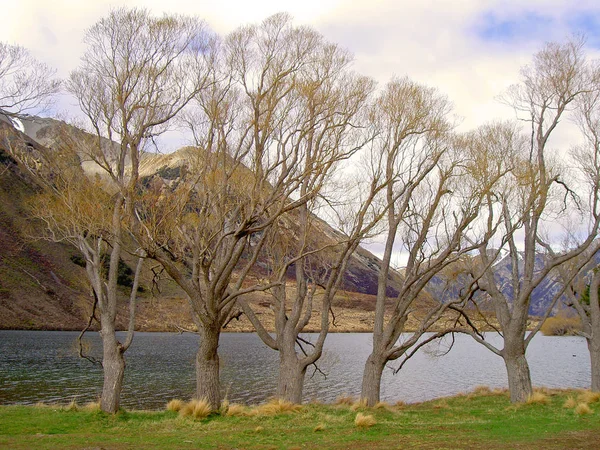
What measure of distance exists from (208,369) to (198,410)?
119 centimetres

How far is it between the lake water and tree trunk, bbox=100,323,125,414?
5.60m

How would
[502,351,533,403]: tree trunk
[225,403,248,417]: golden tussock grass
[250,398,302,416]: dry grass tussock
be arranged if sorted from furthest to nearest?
[502,351,533,403]: tree trunk < [250,398,302,416]: dry grass tussock < [225,403,248,417]: golden tussock grass

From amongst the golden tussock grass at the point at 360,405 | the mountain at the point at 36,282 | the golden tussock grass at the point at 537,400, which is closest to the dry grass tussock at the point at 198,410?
the golden tussock grass at the point at 360,405

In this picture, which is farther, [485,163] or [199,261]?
[485,163]

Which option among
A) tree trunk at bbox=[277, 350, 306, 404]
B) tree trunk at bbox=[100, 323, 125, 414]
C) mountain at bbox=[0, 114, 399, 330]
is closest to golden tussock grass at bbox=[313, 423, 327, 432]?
tree trunk at bbox=[277, 350, 306, 404]

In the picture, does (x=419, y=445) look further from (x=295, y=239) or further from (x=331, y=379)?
(x=331, y=379)

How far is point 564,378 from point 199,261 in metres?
36.8

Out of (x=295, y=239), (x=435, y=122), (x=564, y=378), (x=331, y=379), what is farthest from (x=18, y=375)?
(x=564, y=378)

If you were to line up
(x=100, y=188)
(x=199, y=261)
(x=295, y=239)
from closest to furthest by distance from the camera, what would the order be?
(x=199, y=261) → (x=100, y=188) → (x=295, y=239)

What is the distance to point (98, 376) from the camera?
119 ft

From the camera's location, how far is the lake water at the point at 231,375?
97.7ft

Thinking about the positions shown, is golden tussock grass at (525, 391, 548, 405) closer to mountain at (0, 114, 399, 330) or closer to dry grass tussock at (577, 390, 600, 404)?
dry grass tussock at (577, 390, 600, 404)

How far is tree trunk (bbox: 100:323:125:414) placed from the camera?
602 inches

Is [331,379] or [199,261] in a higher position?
[199,261]
